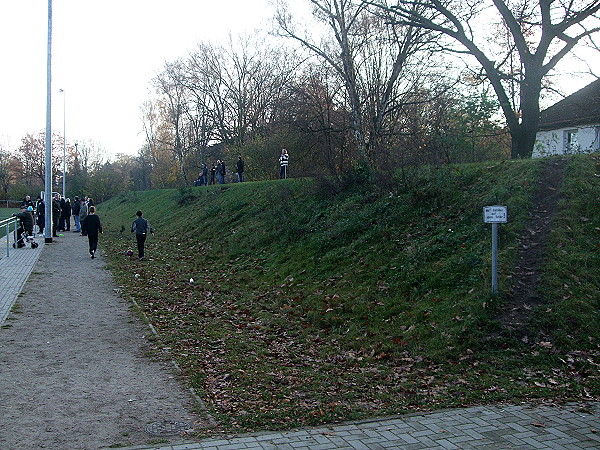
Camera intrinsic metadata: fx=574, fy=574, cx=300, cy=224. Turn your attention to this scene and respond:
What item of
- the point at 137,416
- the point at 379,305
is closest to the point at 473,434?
the point at 137,416

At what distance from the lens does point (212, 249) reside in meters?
19.2

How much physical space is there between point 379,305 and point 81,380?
5.04m

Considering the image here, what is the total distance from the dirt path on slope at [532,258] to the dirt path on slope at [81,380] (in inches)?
184

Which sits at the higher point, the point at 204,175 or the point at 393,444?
the point at 204,175

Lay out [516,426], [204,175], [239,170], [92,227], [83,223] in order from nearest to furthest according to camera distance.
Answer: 1. [516,426]
2. [92,227]
3. [83,223]
4. [239,170]
5. [204,175]

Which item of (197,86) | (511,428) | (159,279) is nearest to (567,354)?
(511,428)

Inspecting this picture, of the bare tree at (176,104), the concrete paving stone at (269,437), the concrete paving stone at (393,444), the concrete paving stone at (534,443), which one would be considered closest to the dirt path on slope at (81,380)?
the concrete paving stone at (269,437)

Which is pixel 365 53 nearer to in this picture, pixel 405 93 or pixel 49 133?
pixel 405 93

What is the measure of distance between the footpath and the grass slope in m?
0.36

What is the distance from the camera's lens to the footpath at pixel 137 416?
5.05m

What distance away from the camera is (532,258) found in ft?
31.6

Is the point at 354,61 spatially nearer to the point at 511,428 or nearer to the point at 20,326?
the point at 20,326

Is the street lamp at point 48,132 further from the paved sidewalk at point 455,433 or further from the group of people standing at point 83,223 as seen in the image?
the paved sidewalk at point 455,433

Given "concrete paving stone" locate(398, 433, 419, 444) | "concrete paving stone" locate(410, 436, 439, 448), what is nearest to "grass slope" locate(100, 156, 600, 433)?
"concrete paving stone" locate(398, 433, 419, 444)
